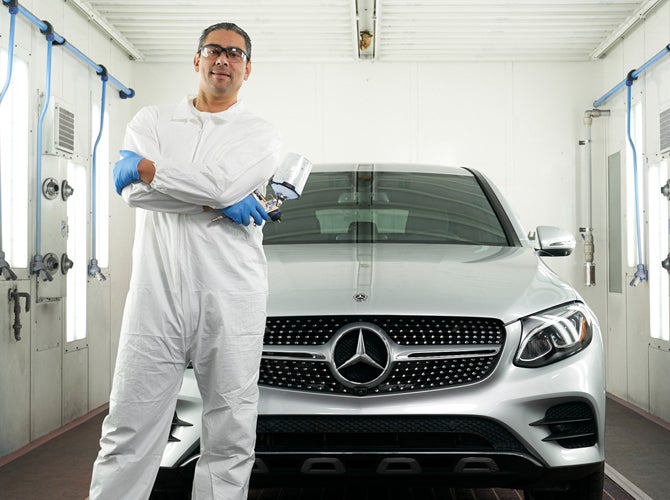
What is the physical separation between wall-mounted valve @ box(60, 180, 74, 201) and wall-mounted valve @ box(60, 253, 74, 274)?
408 millimetres

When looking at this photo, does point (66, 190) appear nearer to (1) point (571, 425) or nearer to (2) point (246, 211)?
(2) point (246, 211)

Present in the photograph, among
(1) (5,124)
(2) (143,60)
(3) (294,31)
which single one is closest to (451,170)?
(1) (5,124)

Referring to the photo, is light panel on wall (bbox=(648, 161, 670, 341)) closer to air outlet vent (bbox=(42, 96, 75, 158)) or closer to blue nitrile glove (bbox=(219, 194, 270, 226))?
blue nitrile glove (bbox=(219, 194, 270, 226))

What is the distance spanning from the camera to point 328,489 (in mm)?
4012

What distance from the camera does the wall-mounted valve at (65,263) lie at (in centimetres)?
559

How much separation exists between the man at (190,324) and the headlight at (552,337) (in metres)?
0.86

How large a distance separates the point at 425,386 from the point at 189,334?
0.77 meters

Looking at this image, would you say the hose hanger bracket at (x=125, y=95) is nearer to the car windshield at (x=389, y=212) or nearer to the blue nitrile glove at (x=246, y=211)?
the car windshield at (x=389, y=212)

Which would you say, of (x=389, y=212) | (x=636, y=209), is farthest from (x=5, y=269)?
(x=636, y=209)

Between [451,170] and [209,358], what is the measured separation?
78.1 inches

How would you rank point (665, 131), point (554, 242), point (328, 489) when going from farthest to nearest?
point (665, 131) → point (328, 489) → point (554, 242)

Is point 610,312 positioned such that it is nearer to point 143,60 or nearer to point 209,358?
point 143,60

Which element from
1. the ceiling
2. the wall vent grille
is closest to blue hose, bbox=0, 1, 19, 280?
the wall vent grille

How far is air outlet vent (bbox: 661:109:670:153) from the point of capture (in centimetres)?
577
